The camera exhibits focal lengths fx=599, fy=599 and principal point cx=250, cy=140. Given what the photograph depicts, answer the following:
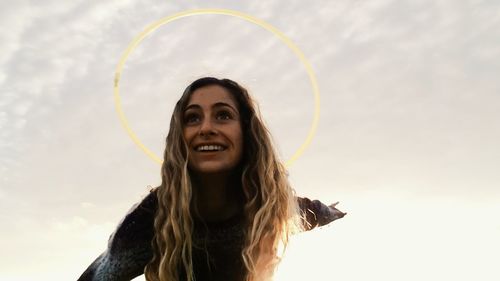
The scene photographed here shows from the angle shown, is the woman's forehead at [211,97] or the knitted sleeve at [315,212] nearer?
the woman's forehead at [211,97]

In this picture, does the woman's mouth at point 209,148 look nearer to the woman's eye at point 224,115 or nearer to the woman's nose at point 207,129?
the woman's nose at point 207,129

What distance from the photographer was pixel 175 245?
8.41 m

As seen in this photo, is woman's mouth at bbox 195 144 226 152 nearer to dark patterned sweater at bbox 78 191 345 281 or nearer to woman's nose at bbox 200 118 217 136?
woman's nose at bbox 200 118 217 136

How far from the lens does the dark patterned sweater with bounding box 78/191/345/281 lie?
8133 mm

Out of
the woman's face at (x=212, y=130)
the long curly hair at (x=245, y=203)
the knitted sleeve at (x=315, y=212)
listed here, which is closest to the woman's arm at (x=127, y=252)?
the long curly hair at (x=245, y=203)

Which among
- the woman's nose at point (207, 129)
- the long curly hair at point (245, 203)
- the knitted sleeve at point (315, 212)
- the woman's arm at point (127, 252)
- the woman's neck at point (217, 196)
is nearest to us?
the woman's nose at point (207, 129)

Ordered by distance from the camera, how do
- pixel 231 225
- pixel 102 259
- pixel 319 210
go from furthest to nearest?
pixel 319 210 < pixel 231 225 < pixel 102 259

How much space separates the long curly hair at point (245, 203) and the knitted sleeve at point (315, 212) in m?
0.89

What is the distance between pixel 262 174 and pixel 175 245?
5.19 feet

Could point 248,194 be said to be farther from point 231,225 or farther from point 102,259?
point 102,259

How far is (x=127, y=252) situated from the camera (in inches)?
323

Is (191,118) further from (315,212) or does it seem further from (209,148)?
(315,212)

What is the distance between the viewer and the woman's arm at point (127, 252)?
8078 millimetres

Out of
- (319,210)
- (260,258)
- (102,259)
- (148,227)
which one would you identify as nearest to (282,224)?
(260,258)
